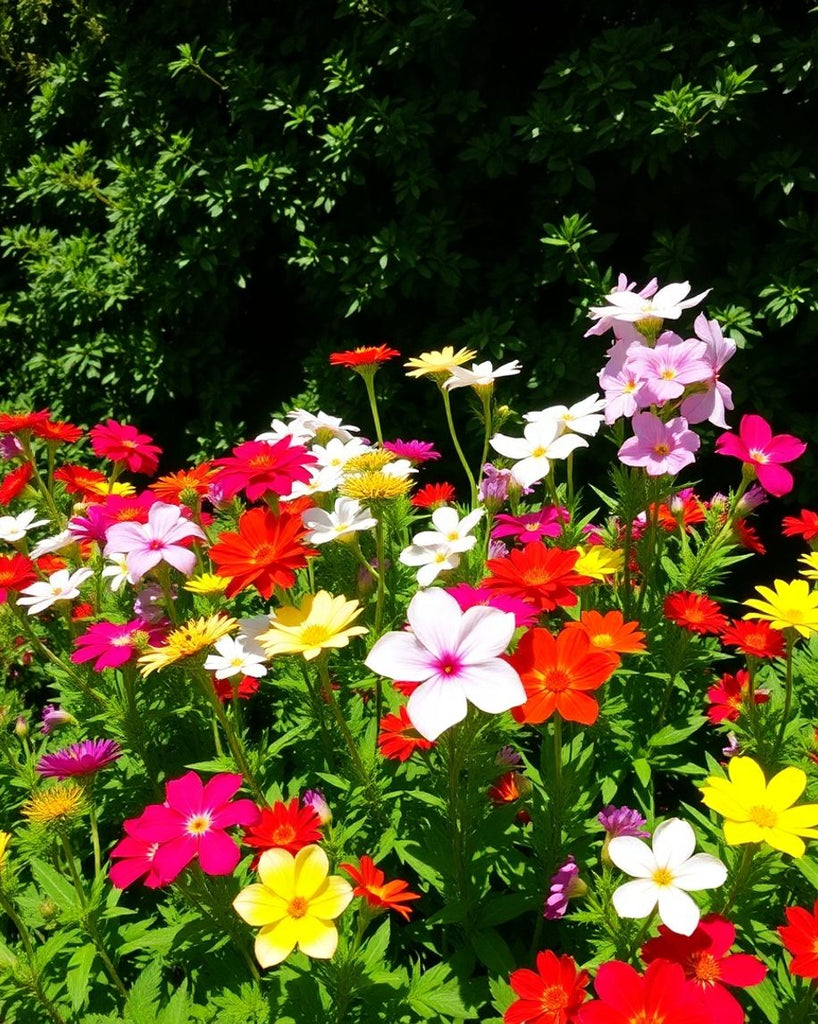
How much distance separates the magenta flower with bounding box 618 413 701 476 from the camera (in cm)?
145

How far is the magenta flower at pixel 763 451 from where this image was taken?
4.79 ft

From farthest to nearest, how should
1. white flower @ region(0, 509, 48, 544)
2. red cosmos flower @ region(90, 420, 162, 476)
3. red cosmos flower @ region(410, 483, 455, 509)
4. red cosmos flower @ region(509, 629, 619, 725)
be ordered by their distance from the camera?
1. red cosmos flower @ region(90, 420, 162, 476)
2. red cosmos flower @ region(410, 483, 455, 509)
3. white flower @ region(0, 509, 48, 544)
4. red cosmos flower @ region(509, 629, 619, 725)

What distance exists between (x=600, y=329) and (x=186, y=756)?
4.44 ft

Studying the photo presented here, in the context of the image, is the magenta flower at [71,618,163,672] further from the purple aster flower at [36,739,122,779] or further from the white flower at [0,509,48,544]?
the white flower at [0,509,48,544]

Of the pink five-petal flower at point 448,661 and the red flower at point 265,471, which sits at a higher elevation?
the red flower at point 265,471

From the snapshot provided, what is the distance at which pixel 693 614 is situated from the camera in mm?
1575

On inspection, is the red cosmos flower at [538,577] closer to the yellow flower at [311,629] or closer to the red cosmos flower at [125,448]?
the yellow flower at [311,629]

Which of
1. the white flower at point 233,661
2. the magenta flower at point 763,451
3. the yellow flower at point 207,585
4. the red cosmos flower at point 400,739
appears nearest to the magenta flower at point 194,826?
the white flower at point 233,661

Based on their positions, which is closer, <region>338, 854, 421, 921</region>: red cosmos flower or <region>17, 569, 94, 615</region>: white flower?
<region>338, 854, 421, 921</region>: red cosmos flower

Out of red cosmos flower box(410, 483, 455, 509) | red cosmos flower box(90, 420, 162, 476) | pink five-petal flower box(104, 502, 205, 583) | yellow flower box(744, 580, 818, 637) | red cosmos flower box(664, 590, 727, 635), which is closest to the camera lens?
yellow flower box(744, 580, 818, 637)

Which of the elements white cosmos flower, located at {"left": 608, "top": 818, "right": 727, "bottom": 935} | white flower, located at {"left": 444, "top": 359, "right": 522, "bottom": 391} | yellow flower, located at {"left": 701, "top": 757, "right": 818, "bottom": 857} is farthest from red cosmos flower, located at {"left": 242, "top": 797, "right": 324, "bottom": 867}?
white flower, located at {"left": 444, "top": 359, "right": 522, "bottom": 391}

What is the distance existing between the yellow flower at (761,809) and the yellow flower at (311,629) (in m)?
0.53

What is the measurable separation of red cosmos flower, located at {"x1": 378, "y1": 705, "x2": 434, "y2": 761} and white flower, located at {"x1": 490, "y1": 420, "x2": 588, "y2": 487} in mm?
499

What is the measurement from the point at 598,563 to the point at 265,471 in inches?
26.0
